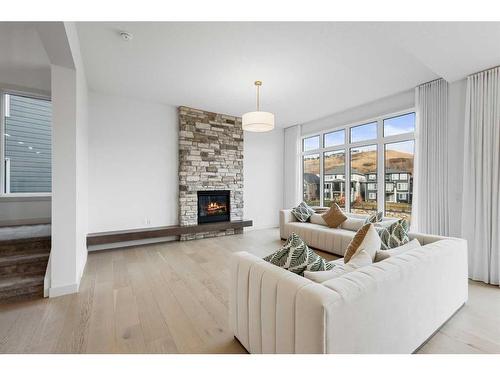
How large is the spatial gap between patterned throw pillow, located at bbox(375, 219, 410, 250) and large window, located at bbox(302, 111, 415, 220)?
228cm

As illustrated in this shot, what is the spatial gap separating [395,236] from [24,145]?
594 centimetres

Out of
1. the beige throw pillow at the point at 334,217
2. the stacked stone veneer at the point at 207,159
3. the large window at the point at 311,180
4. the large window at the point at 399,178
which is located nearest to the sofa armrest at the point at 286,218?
the beige throw pillow at the point at 334,217

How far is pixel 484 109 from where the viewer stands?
2859 mm

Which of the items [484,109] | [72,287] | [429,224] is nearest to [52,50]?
[72,287]

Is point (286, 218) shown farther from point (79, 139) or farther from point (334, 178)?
point (79, 139)

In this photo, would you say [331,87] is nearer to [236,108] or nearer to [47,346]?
[236,108]

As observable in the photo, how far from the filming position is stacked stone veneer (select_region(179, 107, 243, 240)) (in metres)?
5.06

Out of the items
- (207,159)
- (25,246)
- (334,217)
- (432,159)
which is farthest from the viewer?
(207,159)

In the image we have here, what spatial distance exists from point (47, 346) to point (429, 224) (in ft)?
15.9

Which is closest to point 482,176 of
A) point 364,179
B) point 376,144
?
point 376,144

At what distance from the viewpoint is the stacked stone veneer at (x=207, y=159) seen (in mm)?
5062

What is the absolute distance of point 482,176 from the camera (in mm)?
2883

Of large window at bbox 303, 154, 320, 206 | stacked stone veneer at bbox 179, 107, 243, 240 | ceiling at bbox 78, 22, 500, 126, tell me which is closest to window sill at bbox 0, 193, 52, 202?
ceiling at bbox 78, 22, 500, 126

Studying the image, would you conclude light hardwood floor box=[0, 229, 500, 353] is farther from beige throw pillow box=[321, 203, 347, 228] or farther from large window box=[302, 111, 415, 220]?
large window box=[302, 111, 415, 220]
